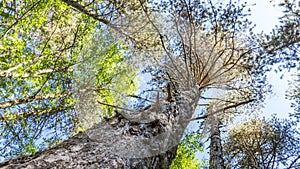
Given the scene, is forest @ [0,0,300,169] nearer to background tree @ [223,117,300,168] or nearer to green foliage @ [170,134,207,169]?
green foliage @ [170,134,207,169]

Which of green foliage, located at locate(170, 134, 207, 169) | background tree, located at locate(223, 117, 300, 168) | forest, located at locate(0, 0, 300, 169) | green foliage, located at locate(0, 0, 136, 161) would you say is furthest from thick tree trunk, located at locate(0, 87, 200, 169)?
background tree, located at locate(223, 117, 300, 168)

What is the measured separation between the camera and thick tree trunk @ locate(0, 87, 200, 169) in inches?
57.0

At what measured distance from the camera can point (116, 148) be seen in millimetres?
1752

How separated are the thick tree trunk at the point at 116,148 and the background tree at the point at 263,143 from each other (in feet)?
21.8

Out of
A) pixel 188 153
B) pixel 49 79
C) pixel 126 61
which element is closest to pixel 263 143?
pixel 188 153

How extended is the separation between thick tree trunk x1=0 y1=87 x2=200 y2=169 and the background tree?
6.65 metres

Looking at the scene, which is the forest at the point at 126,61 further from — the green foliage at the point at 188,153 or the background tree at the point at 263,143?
the background tree at the point at 263,143

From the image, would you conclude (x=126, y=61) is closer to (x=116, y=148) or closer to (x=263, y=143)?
(x=263, y=143)

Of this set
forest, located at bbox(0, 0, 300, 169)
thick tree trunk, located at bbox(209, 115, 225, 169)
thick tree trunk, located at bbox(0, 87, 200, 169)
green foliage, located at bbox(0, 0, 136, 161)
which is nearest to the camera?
thick tree trunk, located at bbox(0, 87, 200, 169)

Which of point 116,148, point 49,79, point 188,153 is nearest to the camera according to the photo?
point 116,148

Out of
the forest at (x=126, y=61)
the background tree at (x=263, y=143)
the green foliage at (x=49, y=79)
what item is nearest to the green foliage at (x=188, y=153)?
the forest at (x=126, y=61)

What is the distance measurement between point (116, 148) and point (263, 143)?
815 cm

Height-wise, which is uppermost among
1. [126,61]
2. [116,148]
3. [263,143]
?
[126,61]

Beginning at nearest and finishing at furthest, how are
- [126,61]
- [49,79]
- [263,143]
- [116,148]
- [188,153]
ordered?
[116,148] → [49,79] → [188,153] → [126,61] → [263,143]
